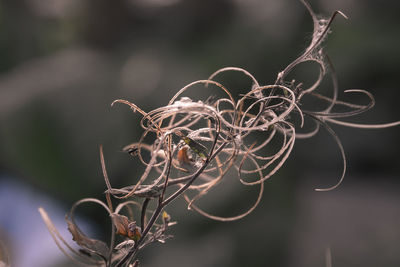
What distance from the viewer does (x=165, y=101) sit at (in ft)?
4.90

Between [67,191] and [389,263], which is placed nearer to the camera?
[389,263]

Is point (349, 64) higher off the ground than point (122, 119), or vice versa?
point (122, 119)

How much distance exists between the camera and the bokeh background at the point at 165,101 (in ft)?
4.15

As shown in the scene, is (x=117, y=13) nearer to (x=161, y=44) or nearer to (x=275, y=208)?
(x=161, y=44)

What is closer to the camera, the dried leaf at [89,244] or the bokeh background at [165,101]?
the dried leaf at [89,244]

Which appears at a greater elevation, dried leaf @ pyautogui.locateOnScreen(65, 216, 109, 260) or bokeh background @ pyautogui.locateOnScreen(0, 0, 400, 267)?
dried leaf @ pyautogui.locateOnScreen(65, 216, 109, 260)

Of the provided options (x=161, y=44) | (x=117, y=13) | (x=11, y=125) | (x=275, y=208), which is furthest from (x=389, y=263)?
(x=117, y=13)

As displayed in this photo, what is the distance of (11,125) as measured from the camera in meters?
1.58

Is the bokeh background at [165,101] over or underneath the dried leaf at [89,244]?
underneath

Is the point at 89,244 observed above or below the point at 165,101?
above

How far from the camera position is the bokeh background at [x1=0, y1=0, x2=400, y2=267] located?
1.26 m

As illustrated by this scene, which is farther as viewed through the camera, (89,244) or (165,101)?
(165,101)

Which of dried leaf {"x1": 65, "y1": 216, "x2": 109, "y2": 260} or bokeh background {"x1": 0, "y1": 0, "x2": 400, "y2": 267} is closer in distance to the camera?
dried leaf {"x1": 65, "y1": 216, "x2": 109, "y2": 260}

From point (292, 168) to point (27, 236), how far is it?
0.91 metres
